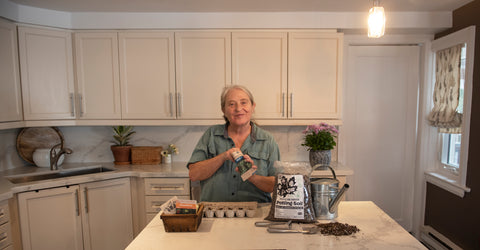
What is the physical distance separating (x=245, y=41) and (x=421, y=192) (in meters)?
2.52

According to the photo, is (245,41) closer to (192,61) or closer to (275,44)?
(275,44)

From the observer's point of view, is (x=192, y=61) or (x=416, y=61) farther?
(x=416, y=61)

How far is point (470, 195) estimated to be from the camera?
2451mm

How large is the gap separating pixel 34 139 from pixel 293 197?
9.28ft

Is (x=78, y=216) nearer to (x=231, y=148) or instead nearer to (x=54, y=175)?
(x=54, y=175)

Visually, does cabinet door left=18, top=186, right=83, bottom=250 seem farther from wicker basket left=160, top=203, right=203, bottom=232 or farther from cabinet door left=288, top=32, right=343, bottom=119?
cabinet door left=288, top=32, right=343, bottom=119

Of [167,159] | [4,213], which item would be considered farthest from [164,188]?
[4,213]

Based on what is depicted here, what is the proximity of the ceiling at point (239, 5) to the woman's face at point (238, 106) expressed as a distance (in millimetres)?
1235

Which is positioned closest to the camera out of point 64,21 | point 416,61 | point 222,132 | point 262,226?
Answer: point 262,226

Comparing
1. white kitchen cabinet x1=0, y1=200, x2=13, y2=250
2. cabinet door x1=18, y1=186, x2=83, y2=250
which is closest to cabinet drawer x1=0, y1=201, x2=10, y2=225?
white kitchen cabinet x1=0, y1=200, x2=13, y2=250

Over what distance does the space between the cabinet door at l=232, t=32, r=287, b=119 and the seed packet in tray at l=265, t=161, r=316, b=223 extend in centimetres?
154

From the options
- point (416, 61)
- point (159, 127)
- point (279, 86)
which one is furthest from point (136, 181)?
point (416, 61)

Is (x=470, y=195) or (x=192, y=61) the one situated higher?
(x=192, y=61)

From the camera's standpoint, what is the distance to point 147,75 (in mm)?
2805
